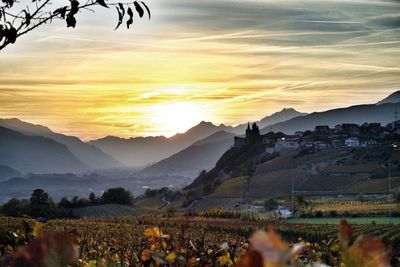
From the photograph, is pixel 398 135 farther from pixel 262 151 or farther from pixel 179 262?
pixel 179 262

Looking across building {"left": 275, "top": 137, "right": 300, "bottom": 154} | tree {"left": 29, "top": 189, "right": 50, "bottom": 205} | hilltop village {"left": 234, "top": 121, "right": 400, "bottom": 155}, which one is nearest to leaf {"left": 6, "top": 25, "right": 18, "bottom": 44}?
tree {"left": 29, "top": 189, "right": 50, "bottom": 205}

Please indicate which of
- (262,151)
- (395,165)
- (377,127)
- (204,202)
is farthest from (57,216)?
(377,127)

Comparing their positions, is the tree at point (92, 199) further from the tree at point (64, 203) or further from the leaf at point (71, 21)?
the leaf at point (71, 21)

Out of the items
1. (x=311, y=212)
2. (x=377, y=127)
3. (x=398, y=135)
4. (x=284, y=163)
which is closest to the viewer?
(x=311, y=212)

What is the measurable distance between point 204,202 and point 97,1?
120921 mm

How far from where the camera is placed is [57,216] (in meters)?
74.1

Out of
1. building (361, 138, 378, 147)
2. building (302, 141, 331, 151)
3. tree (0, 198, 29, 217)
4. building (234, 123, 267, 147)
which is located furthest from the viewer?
building (234, 123, 267, 147)

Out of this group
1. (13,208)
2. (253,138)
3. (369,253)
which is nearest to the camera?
(369,253)

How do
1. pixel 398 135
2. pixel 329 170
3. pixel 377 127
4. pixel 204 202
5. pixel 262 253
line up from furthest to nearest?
1. pixel 377 127
2. pixel 398 135
3. pixel 329 170
4. pixel 204 202
5. pixel 262 253

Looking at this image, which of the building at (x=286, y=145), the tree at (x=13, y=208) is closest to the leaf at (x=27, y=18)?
the tree at (x=13, y=208)

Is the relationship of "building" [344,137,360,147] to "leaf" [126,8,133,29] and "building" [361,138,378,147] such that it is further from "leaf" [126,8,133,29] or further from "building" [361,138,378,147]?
"leaf" [126,8,133,29]

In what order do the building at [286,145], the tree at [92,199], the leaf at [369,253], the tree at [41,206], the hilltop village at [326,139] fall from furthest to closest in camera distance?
the building at [286,145]
the hilltop village at [326,139]
the tree at [92,199]
the tree at [41,206]
the leaf at [369,253]

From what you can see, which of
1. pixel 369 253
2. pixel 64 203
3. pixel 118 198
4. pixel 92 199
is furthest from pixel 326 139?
pixel 369 253

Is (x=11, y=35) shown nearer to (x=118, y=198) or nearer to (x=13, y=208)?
(x=13, y=208)
